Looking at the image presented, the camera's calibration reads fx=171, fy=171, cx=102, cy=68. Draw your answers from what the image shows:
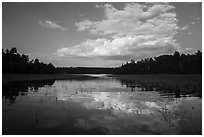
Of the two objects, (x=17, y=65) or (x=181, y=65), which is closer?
(x=17, y=65)

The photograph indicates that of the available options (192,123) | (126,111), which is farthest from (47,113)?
(192,123)

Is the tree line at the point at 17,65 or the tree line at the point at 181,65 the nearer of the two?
the tree line at the point at 17,65

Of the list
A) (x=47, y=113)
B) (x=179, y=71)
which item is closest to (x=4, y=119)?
(x=47, y=113)

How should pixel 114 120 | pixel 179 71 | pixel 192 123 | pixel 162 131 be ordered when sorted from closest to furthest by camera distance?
pixel 162 131, pixel 192 123, pixel 114 120, pixel 179 71

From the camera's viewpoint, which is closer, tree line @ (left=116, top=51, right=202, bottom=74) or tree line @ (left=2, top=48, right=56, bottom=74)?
tree line @ (left=2, top=48, right=56, bottom=74)

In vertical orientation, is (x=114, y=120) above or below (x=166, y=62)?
below

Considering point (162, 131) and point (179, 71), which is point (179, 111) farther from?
point (179, 71)

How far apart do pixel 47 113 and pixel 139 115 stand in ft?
20.5

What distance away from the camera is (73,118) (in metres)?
10.6

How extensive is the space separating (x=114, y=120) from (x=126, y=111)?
2.42 metres

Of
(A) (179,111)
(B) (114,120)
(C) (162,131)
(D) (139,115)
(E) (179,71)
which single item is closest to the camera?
(C) (162,131)

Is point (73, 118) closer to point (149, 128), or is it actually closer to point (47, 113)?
point (47, 113)

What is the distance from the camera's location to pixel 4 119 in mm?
10055

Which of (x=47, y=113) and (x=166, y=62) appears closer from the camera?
(x=47, y=113)
